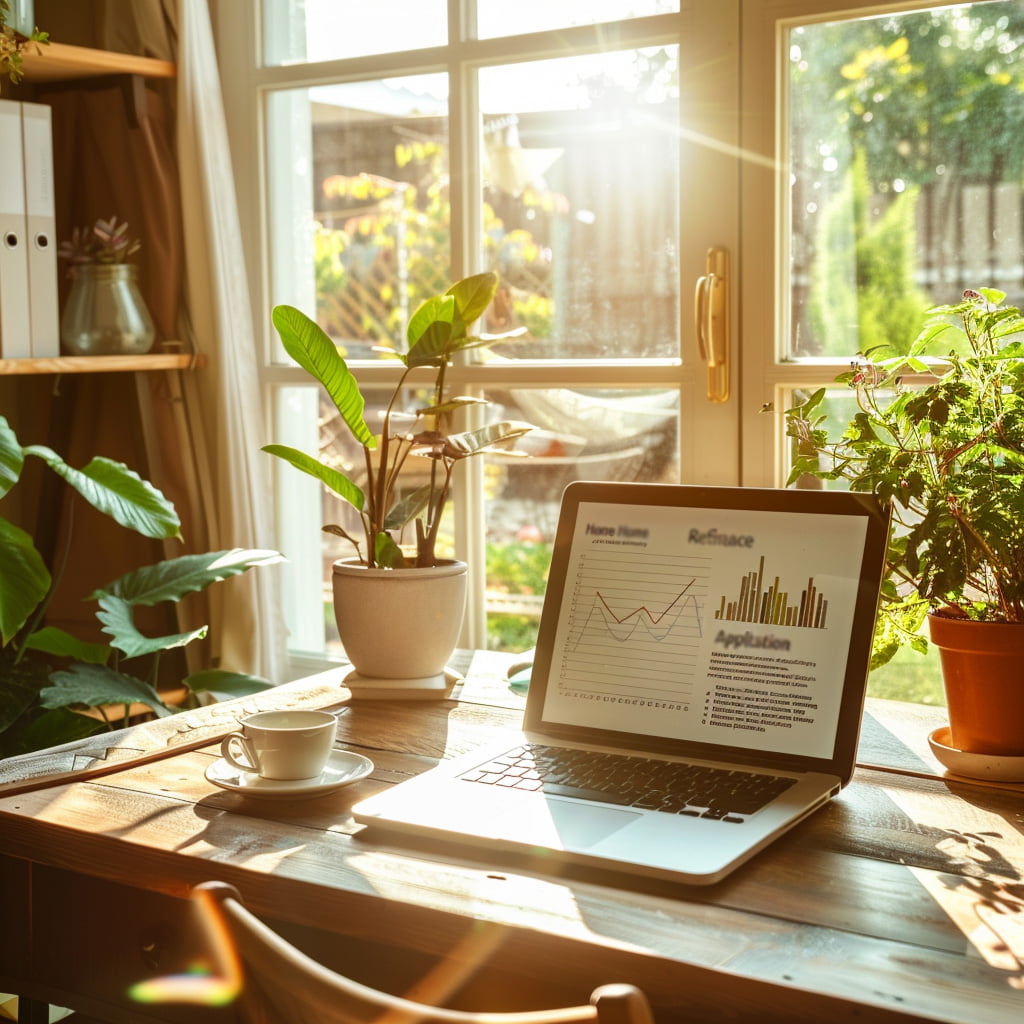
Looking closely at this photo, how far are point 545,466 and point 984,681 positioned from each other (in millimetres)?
1196

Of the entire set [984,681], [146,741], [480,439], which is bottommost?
[146,741]

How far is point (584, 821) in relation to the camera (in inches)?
42.6

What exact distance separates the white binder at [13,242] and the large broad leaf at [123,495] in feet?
1.13

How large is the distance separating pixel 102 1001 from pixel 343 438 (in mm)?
1478

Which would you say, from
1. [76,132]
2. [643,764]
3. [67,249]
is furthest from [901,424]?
[76,132]

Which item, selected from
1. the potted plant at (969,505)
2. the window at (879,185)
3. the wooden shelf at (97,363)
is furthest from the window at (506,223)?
the potted plant at (969,505)

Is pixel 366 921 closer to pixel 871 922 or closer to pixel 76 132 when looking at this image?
pixel 871 922

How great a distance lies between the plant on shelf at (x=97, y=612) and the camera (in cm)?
185

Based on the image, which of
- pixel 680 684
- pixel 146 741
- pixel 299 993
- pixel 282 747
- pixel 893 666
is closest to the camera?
pixel 299 993

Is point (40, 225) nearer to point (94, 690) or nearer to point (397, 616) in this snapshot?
point (94, 690)

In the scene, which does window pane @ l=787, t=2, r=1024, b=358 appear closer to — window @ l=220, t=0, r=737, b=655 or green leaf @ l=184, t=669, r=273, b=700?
window @ l=220, t=0, r=737, b=655

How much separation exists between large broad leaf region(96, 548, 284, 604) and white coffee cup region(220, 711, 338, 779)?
31.6 inches

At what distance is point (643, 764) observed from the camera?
1.23 meters

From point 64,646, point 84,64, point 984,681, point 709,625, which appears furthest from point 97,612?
point 984,681
